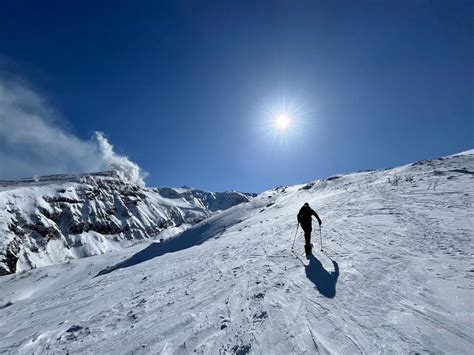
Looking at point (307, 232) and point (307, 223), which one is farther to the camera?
point (307, 223)

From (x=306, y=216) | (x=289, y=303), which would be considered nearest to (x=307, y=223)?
(x=306, y=216)

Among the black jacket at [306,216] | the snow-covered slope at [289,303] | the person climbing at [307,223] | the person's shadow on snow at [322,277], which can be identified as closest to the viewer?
the snow-covered slope at [289,303]

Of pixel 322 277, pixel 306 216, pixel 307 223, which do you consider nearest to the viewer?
pixel 322 277

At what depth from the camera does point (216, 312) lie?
6785 millimetres

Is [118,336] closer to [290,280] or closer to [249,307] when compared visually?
[249,307]

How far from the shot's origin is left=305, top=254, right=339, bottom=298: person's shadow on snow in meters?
7.26

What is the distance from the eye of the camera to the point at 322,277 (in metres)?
8.27

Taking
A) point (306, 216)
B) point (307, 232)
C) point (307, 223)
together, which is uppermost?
point (306, 216)

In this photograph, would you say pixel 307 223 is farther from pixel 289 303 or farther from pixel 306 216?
pixel 289 303

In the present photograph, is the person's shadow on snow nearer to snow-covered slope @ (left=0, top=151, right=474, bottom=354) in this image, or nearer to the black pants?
snow-covered slope @ (left=0, top=151, right=474, bottom=354)

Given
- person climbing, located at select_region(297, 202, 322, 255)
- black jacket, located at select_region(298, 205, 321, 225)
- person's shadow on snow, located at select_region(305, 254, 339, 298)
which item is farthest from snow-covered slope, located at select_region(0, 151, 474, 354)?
black jacket, located at select_region(298, 205, 321, 225)

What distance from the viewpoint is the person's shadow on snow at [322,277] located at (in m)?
7.26

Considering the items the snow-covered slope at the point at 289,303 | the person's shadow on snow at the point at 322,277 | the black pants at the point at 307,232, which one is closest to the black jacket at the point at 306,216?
the black pants at the point at 307,232

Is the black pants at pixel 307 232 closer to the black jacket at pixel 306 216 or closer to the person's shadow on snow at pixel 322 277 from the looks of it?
the black jacket at pixel 306 216
